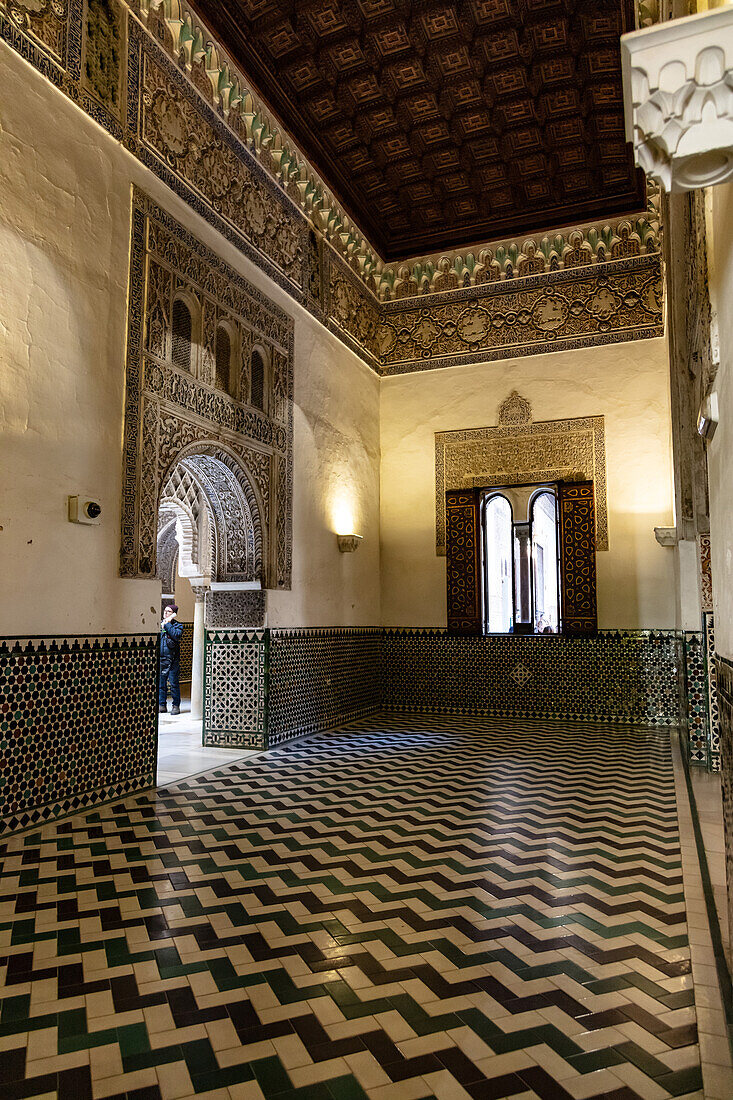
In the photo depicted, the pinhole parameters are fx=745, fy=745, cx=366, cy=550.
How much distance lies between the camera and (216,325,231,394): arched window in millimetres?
4652

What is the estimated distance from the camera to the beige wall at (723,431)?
57.4 inches

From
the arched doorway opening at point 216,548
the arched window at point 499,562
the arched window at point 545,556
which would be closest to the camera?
the arched doorway opening at point 216,548

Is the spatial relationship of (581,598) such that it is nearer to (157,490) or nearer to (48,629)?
(157,490)

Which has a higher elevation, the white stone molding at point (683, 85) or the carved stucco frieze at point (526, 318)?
the carved stucco frieze at point (526, 318)

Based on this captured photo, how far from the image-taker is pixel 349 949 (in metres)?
1.97

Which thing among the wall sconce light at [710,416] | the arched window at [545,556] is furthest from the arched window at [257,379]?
the arched window at [545,556]

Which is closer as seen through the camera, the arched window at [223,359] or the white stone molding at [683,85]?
the white stone molding at [683,85]

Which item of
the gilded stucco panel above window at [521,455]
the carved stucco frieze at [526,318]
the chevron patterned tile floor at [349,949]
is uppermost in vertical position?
the carved stucco frieze at [526,318]

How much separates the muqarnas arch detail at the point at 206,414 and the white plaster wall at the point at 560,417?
2.00 meters

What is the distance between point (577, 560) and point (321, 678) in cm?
247

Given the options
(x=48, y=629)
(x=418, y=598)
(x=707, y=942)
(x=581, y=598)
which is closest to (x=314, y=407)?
(x=418, y=598)

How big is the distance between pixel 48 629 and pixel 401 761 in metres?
2.35

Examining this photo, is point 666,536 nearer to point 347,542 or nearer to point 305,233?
point 347,542

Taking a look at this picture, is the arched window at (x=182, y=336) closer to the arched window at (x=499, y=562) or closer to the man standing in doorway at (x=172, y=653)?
the man standing in doorway at (x=172, y=653)
